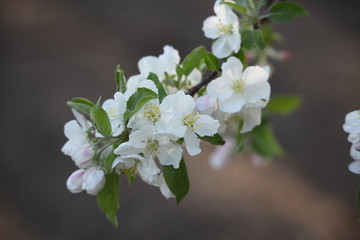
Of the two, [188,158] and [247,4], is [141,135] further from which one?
[188,158]

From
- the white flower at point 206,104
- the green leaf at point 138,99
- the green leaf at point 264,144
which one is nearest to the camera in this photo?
the green leaf at point 138,99

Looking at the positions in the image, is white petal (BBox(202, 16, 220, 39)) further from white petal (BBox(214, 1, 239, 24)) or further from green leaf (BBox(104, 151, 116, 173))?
green leaf (BBox(104, 151, 116, 173))

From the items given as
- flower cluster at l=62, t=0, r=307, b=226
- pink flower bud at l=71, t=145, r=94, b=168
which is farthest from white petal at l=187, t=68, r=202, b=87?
pink flower bud at l=71, t=145, r=94, b=168

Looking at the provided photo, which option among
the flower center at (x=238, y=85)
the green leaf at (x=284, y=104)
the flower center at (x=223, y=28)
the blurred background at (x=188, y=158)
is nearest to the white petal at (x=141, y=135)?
the flower center at (x=238, y=85)

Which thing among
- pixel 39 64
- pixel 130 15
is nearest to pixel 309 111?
pixel 130 15

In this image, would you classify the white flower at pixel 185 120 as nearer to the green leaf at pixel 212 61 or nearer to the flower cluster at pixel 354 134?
the green leaf at pixel 212 61

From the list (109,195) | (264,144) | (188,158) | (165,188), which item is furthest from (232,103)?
(188,158)

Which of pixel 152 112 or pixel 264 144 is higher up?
pixel 152 112

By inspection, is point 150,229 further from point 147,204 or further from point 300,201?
point 300,201
